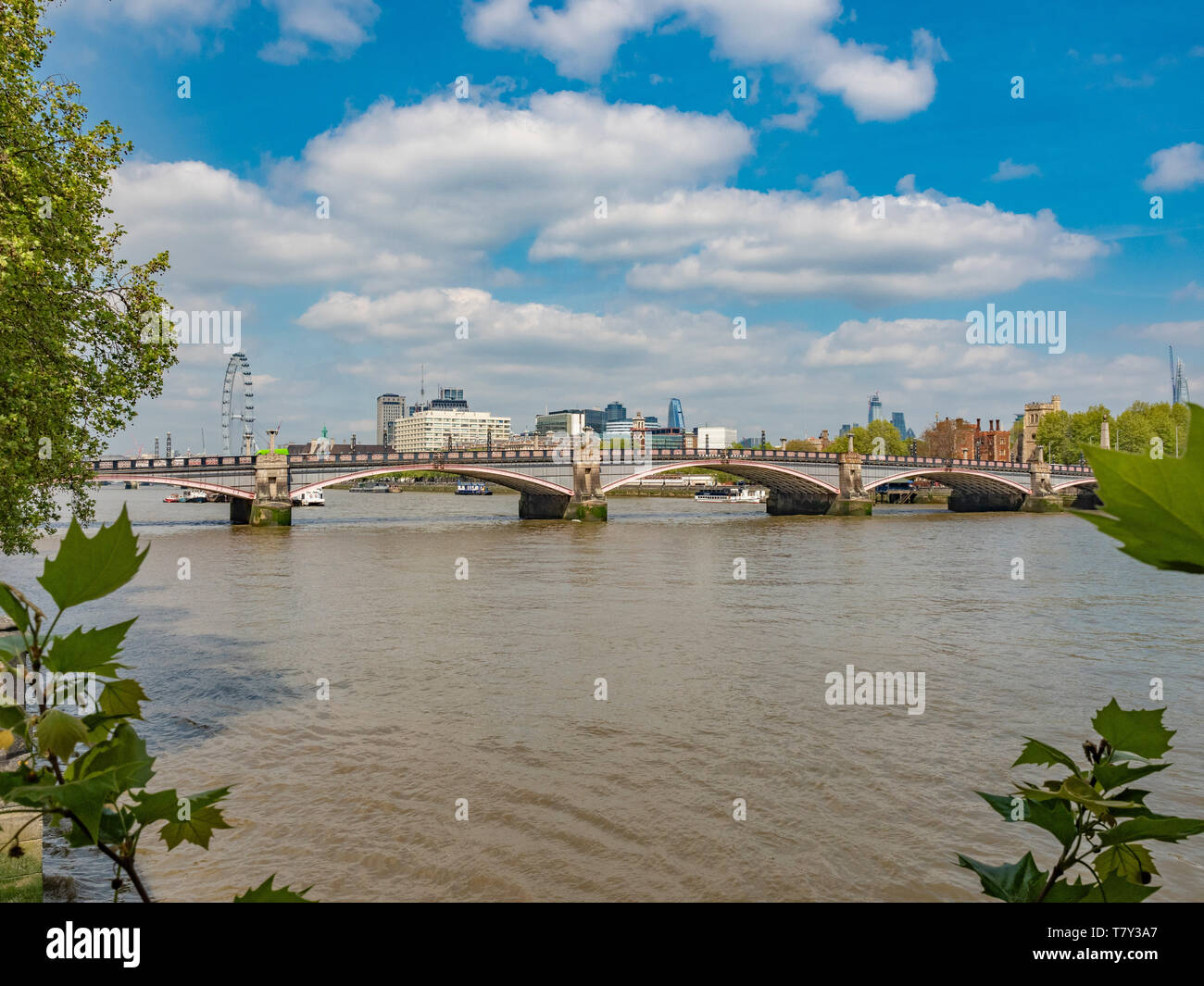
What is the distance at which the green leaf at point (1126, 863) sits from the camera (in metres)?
1.39

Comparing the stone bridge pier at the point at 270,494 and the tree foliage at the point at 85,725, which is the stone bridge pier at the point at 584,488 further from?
the tree foliage at the point at 85,725

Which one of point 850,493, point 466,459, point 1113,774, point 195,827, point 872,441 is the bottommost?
point 850,493

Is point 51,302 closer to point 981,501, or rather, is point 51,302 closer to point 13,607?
point 13,607

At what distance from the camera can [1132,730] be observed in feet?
4.53

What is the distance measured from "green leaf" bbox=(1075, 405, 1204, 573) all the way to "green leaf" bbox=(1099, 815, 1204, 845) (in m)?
0.74

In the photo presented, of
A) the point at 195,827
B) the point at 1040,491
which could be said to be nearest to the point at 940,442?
the point at 1040,491

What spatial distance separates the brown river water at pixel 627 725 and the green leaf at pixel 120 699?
4.27 m

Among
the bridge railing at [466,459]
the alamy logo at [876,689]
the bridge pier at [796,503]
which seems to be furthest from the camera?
the bridge pier at [796,503]

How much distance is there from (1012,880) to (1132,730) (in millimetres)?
337

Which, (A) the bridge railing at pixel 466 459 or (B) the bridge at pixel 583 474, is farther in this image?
(B) the bridge at pixel 583 474

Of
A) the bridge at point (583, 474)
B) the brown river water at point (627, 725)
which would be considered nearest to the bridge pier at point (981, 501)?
the bridge at point (583, 474)

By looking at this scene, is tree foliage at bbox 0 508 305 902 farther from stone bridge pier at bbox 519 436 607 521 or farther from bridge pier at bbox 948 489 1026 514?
bridge pier at bbox 948 489 1026 514

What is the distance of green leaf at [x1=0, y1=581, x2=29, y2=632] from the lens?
1058mm
